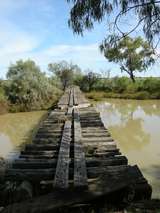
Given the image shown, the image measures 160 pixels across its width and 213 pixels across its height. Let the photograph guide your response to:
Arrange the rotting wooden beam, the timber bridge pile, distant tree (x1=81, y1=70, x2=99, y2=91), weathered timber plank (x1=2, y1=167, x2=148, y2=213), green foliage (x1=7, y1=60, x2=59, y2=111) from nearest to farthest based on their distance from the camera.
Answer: weathered timber plank (x1=2, y1=167, x2=148, y2=213) < the timber bridge pile < the rotting wooden beam < green foliage (x1=7, y1=60, x2=59, y2=111) < distant tree (x1=81, y1=70, x2=99, y2=91)

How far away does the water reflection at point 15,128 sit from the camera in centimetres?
1152

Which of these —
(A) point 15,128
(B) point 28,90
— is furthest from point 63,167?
(B) point 28,90

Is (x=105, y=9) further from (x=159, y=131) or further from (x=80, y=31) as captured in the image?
(x=159, y=131)

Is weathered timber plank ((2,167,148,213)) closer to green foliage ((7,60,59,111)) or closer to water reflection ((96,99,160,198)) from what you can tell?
water reflection ((96,99,160,198))

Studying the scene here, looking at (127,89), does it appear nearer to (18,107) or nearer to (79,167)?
(18,107)

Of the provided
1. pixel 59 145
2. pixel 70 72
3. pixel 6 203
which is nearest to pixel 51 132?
pixel 59 145

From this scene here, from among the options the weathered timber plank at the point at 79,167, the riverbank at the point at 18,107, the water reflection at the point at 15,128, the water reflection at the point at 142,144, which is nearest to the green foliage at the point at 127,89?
the riverbank at the point at 18,107

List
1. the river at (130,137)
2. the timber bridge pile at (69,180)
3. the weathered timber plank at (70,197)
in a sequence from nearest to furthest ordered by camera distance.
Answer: the weathered timber plank at (70,197) < the timber bridge pile at (69,180) < the river at (130,137)

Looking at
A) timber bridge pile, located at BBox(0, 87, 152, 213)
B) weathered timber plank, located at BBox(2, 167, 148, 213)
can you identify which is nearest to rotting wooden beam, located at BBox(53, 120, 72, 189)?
timber bridge pile, located at BBox(0, 87, 152, 213)

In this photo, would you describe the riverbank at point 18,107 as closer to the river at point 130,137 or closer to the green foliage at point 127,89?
the river at point 130,137

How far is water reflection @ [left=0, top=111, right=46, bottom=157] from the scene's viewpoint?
1152cm

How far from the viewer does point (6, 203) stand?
410cm

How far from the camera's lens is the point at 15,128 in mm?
15188

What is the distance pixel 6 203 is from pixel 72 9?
120 inches
